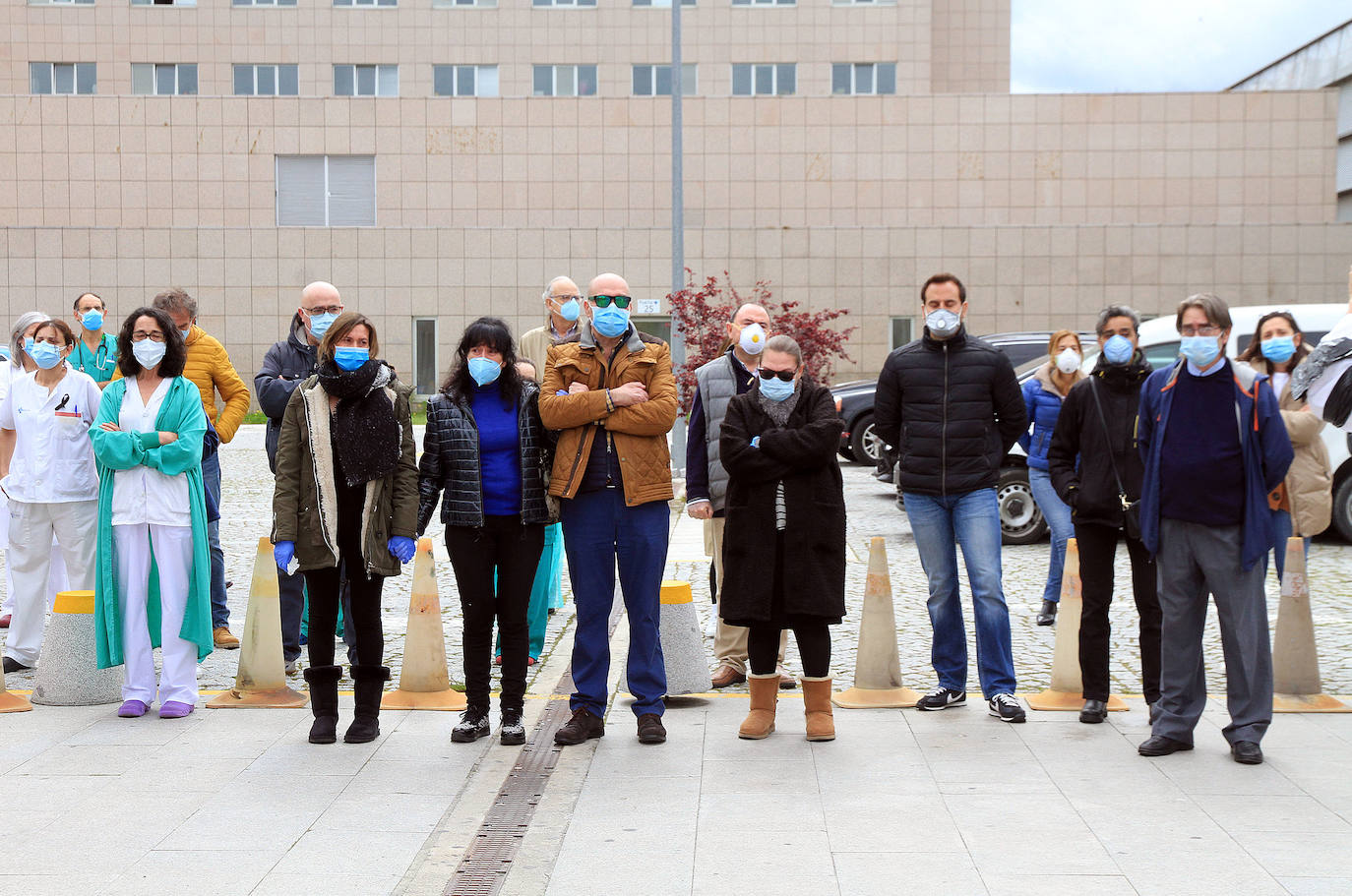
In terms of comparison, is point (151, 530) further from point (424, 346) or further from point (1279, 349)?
point (424, 346)

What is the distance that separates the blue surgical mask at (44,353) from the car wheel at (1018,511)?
8.25 m

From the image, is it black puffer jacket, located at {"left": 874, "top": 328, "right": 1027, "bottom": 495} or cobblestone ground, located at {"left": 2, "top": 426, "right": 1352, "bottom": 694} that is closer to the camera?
black puffer jacket, located at {"left": 874, "top": 328, "right": 1027, "bottom": 495}

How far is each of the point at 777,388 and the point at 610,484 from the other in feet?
→ 2.86

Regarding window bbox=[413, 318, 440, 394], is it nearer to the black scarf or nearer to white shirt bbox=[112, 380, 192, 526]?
white shirt bbox=[112, 380, 192, 526]

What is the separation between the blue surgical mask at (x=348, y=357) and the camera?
6281 millimetres

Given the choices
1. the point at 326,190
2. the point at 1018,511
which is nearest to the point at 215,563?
the point at 1018,511

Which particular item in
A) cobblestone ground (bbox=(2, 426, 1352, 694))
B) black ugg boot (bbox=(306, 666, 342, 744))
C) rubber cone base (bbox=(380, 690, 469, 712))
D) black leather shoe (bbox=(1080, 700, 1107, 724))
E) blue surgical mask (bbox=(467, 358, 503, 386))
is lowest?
cobblestone ground (bbox=(2, 426, 1352, 694))

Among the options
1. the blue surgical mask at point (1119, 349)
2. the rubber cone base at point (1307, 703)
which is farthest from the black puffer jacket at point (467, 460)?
the rubber cone base at point (1307, 703)

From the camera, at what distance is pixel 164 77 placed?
49.4 m

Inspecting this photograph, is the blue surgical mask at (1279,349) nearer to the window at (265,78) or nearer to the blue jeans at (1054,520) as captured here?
the blue jeans at (1054,520)

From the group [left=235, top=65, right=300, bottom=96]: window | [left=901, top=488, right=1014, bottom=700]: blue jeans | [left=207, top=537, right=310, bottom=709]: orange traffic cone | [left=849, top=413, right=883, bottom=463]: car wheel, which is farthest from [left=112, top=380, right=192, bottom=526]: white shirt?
[left=235, top=65, right=300, bottom=96]: window

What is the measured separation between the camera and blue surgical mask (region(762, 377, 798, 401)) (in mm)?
6363

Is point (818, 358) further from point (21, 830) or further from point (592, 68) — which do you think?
point (592, 68)

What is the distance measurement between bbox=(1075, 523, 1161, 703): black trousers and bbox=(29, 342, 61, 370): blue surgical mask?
5.44 metres
